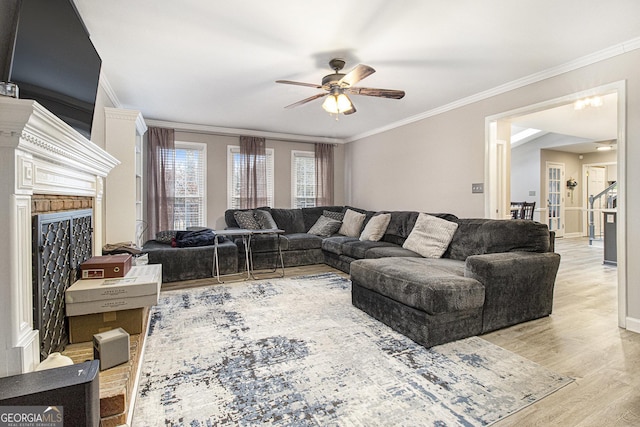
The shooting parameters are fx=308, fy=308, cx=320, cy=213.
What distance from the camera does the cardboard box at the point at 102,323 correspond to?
1.76 meters

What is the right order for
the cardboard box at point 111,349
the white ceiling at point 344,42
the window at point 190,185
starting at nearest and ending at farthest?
1. the cardboard box at point 111,349
2. the white ceiling at point 344,42
3. the window at point 190,185

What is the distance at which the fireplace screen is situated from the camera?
4.52ft

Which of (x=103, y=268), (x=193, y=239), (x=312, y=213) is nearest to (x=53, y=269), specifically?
(x=103, y=268)

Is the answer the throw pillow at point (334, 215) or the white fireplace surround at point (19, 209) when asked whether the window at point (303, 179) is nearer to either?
the throw pillow at point (334, 215)

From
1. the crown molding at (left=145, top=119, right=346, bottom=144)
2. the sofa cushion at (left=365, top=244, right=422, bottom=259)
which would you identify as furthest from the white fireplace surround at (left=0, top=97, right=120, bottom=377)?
the crown molding at (left=145, top=119, right=346, bottom=144)

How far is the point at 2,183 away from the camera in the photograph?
1127 millimetres

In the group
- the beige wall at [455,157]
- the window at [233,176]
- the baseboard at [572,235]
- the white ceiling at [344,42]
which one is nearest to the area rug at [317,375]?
the beige wall at [455,157]

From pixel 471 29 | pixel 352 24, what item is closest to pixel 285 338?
Answer: pixel 352 24

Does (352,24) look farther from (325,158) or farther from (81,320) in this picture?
(325,158)

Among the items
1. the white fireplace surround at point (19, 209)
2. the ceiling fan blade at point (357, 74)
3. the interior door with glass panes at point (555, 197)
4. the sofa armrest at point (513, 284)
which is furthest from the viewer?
the interior door with glass panes at point (555, 197)

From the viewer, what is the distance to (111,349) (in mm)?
1529

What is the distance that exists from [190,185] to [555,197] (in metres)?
9.35

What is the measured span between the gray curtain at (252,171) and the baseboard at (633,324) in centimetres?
520

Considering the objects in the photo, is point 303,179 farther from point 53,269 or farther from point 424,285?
point 53,269
